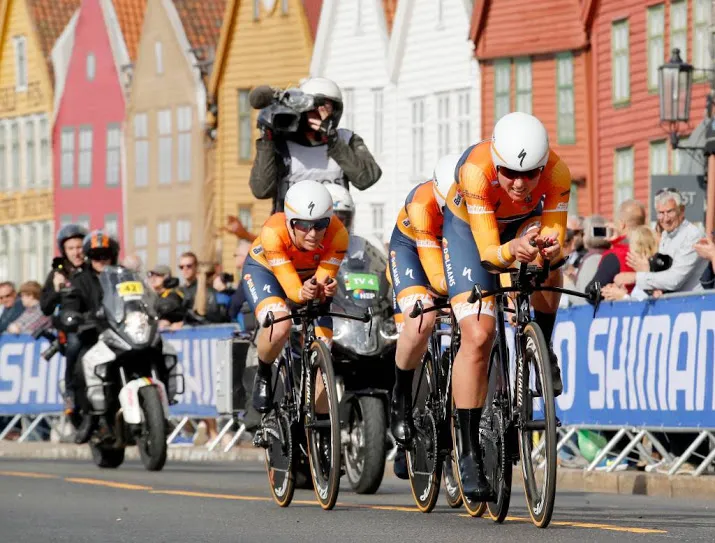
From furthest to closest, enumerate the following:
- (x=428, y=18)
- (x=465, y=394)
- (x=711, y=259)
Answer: (x=428, y=18) → (x=711, y=259) → (x=465, y=394)

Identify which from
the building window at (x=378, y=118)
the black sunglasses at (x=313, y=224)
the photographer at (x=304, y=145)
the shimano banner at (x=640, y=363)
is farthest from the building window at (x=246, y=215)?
the black sunglasses at (x=313, y=224)

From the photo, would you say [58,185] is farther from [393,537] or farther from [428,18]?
[393,537]

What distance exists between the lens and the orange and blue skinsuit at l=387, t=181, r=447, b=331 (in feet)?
40.3

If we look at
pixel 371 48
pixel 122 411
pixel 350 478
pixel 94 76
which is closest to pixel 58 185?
pixel 94 76

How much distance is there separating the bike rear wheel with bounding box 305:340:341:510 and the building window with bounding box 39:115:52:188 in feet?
187

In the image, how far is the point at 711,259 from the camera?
52.1 ft

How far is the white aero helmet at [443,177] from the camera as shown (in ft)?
39.9

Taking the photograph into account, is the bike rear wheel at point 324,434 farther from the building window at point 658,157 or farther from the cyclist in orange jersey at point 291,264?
the building window at point 658,157

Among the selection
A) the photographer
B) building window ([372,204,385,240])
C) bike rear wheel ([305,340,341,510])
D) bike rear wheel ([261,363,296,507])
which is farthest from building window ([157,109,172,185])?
bike rear wheel ([305,340,341,510])

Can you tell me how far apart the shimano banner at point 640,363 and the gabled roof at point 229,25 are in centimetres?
3921

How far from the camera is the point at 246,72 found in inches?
2265

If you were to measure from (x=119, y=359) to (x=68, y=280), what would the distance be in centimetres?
125

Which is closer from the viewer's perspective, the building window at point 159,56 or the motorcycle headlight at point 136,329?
the motorcycle headlight at point 136,329

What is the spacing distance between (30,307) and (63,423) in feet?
6.81
